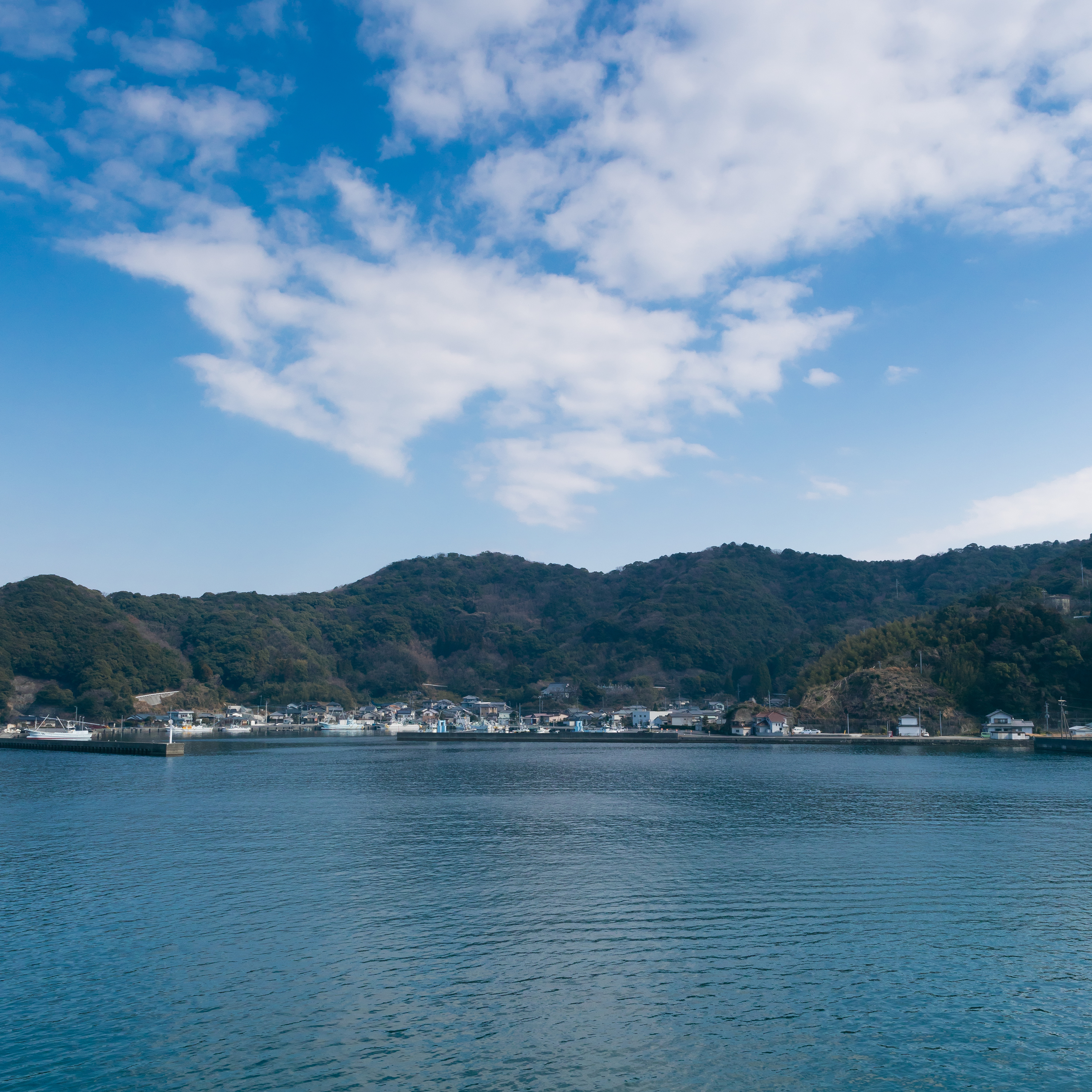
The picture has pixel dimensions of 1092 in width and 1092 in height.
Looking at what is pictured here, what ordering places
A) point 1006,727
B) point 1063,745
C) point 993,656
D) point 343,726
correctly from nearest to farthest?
point 1063,745, point 1006,727, point 993,656, point 343,726

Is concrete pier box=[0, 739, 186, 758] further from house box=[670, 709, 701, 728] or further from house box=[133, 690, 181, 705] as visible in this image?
house box=[670, 709, 701, 728]

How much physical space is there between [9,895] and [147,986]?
7.72 m

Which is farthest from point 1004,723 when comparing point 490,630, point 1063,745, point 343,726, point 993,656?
point 490,630

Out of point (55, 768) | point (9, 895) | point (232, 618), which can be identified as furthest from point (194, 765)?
point (232, 618)

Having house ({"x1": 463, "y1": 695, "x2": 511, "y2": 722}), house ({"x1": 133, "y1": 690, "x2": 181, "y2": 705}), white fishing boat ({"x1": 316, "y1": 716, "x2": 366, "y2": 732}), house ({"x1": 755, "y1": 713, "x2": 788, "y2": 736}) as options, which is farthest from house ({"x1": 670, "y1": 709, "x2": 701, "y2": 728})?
house ({"x1": 133, "y1": 690, "x2": 181, "y2": 705})

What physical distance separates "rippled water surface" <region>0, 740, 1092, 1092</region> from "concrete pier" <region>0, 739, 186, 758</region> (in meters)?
34.3

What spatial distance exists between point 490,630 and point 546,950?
168892mm

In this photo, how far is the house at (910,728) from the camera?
272ft

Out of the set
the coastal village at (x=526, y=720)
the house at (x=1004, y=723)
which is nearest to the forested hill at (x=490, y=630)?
the coastal village at (x=526, y=720)

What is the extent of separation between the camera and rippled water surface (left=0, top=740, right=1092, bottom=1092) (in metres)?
9.76

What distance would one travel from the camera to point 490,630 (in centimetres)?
18188

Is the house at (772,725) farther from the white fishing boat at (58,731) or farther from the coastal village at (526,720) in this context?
the white fishing boat at (58,731)

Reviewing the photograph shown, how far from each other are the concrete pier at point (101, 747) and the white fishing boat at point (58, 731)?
1.41m

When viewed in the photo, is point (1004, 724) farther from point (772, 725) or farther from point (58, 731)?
point (58, 731)
